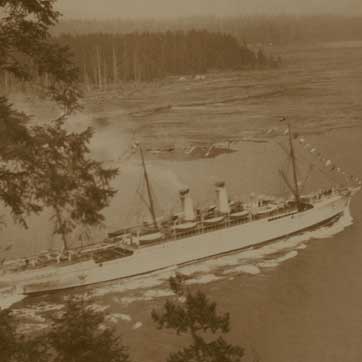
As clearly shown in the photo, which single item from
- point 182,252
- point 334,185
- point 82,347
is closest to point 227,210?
point 182,252

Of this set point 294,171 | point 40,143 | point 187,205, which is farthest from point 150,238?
point 40,143

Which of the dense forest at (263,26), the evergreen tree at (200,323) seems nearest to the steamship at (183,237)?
the dense forest at (263,26)

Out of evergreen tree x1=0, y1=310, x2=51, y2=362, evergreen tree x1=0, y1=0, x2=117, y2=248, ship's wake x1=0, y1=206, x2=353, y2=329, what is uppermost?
evergreen tree x1=0, y1=0, x2=117, y2=248

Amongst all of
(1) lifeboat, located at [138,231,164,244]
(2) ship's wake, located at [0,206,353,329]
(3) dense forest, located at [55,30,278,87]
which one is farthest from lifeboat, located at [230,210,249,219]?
(3) dense forest, located at [55,30,278,87]

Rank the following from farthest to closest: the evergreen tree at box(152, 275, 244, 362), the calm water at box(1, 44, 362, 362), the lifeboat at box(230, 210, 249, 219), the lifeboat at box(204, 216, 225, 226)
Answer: the lifeboat at box(230, 210, 249, 219) → the lifeboat at box(204, 216, 225, 226) → the calm water at box(1, 44, 362, 362) → the evergreen tree at box(152, 275, 244, 362)

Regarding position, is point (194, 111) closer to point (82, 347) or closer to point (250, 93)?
point (250, 93)

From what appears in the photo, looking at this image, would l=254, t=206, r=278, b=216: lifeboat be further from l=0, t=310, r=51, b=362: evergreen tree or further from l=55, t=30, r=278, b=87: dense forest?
l=0, t=310, r=51, b=362: evergreen tree

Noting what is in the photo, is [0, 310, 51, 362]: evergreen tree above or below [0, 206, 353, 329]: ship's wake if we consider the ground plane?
above

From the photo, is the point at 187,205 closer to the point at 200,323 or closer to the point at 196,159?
the point at 196,159
